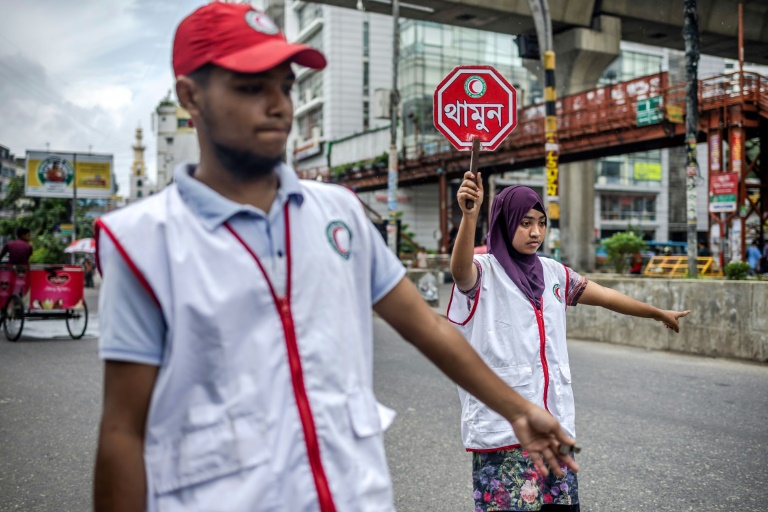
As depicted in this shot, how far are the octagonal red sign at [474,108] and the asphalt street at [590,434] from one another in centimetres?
203

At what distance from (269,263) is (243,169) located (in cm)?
20

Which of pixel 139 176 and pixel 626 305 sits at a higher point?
pixel 139 176

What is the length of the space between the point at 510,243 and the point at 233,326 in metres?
2.00

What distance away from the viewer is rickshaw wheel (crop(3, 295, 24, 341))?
1238cm

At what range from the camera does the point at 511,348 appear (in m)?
3.02

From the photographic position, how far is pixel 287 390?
1.43 meters

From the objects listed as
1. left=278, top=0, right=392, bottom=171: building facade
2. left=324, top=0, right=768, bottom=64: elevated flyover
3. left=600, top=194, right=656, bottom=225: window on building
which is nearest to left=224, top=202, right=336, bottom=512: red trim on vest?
left=324, top=0, right=768, bottom=64: elevated flyover

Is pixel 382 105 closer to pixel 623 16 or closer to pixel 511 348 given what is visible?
pixel 623 16

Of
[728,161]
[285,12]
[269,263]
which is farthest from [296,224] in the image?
[285,12]

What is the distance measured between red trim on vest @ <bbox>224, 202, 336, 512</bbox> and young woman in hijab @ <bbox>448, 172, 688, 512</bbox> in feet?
4.55

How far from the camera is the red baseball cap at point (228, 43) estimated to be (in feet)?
4.68

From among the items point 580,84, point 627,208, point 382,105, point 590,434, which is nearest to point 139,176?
point 627,208

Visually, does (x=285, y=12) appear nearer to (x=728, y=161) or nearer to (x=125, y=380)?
(x=728, y=161)

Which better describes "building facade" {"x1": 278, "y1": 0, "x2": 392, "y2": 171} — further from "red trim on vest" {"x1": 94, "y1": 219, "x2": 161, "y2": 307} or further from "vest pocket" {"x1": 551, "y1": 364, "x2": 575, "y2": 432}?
"red trim on vest" {"x1": 94, "y1": 219, "x2": 161, "y2": 307}
